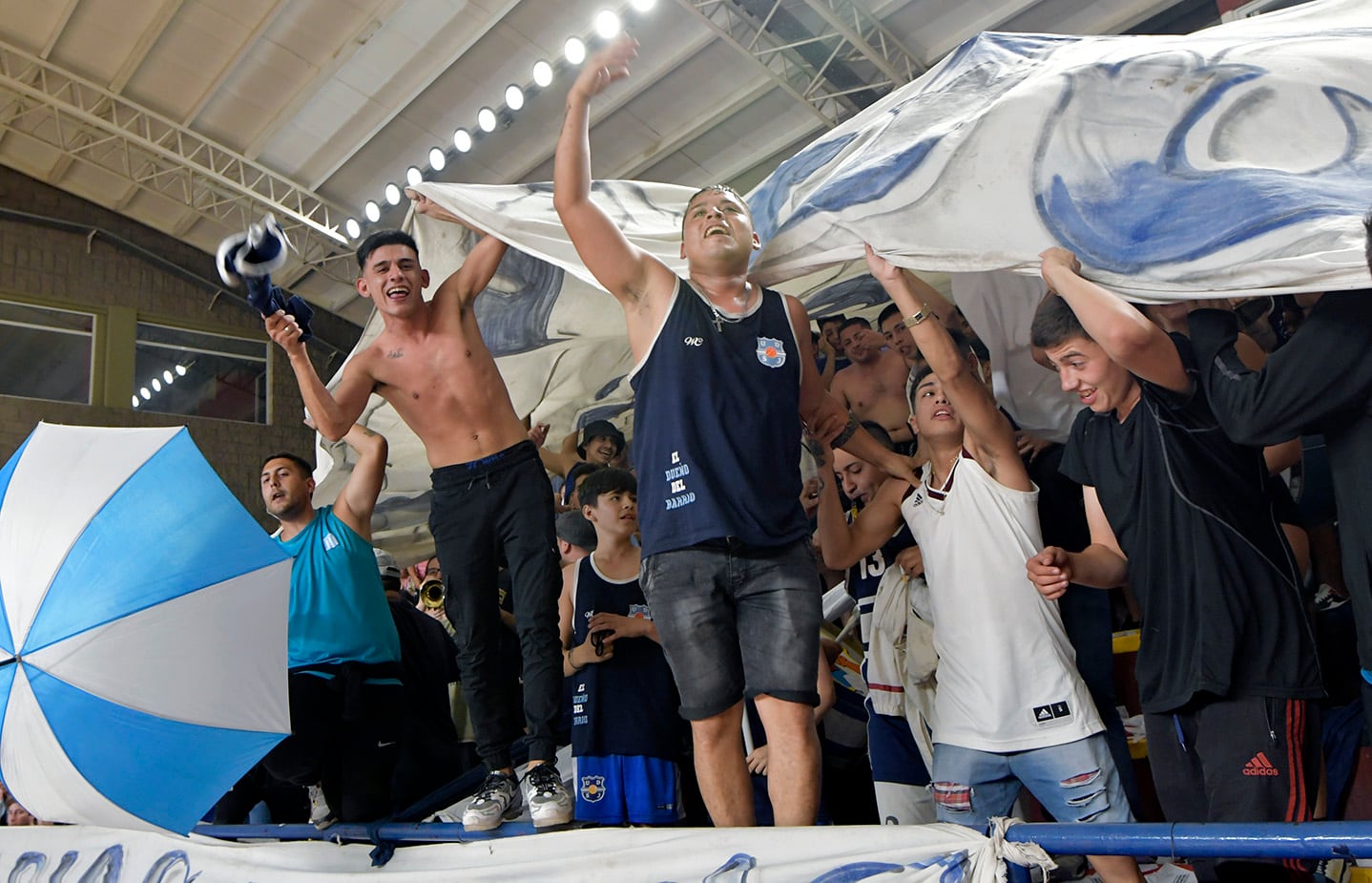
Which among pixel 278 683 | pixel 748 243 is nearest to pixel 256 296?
pixel 278 683

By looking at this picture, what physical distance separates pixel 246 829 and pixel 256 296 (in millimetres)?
1843

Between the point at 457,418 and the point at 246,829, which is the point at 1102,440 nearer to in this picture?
the point at 457,418

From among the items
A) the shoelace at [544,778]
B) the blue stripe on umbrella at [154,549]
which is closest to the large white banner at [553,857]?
the shoelace at [544,778]

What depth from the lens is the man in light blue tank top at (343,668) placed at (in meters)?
3.62

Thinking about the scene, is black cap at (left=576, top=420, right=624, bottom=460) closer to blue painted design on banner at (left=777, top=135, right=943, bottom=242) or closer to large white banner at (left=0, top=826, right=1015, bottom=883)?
large white banner at (left=0, top=826, right=1015, bottom=883)

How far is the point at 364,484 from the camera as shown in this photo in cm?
400

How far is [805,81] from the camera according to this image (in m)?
8.11

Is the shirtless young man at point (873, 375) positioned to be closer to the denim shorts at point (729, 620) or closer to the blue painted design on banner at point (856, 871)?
the denim shorts at point (729, 620)

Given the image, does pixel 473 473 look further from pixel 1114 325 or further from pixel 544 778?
pixel 1114 325

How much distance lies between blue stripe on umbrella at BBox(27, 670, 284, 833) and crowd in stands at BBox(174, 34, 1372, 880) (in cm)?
53

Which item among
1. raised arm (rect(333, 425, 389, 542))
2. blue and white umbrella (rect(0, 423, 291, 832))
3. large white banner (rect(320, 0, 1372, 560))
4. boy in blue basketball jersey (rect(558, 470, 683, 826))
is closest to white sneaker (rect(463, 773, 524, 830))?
boy in blue basketball jersey (rect(558, 470, 683, 826))

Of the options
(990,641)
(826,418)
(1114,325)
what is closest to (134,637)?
(826,418)

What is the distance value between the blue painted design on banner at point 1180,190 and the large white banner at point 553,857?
117cm

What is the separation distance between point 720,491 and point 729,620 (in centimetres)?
29
